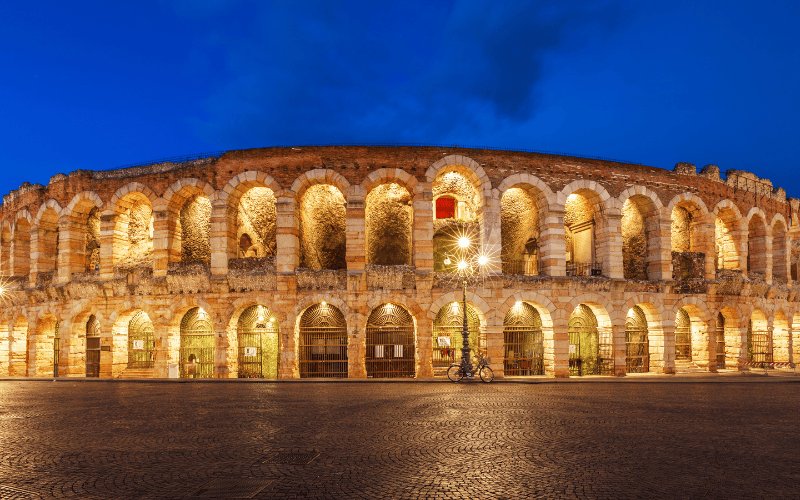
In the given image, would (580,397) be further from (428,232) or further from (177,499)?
(177,499)

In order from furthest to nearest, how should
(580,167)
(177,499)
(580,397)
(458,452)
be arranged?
(580,167)
(580,397)
(458,452)
(177,499)

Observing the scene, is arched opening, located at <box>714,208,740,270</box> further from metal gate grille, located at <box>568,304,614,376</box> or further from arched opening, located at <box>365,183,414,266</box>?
arched opening, located at <box>365,183,414,266</box>

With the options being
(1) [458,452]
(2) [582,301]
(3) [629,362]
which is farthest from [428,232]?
(1) [458,452]

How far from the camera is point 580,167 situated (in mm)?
20250

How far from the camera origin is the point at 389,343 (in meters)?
19.4

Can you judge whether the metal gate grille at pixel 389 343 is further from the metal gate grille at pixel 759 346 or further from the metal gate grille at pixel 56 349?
the metal gate grille at pixel 759 346

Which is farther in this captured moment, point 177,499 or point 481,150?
point 481,150

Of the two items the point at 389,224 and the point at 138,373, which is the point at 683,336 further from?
the point at 138,373

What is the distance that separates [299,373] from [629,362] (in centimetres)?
1354

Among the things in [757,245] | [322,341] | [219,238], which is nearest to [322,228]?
[219,238]

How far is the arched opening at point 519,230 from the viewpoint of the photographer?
21.1 meters

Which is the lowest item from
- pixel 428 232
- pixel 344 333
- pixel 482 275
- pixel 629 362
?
pixel 629 362

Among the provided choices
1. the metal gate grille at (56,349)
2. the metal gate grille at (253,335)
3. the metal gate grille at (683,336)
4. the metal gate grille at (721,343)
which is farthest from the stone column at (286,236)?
the metal gate grille at (721,343)

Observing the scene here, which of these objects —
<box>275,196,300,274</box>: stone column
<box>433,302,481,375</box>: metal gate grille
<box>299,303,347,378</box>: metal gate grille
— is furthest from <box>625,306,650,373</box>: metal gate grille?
<box>275,196,300,274</box>: stone column
